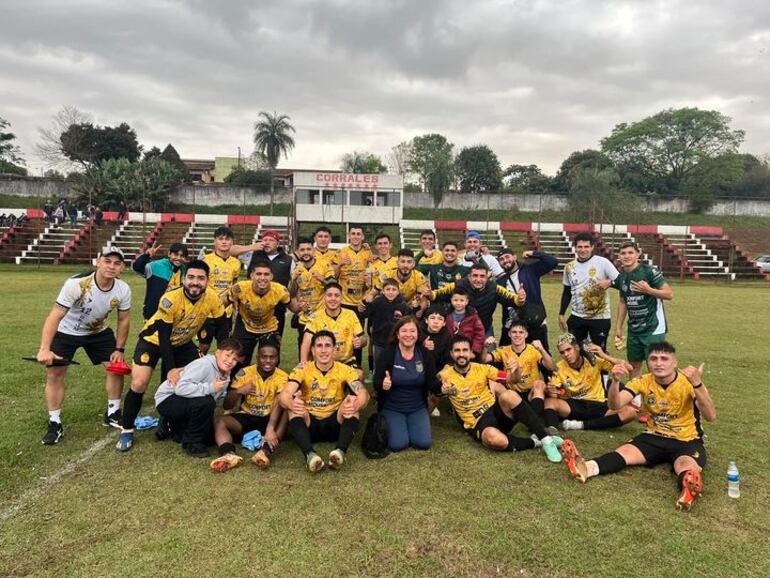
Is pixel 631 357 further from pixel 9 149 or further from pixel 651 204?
pixel 9 149

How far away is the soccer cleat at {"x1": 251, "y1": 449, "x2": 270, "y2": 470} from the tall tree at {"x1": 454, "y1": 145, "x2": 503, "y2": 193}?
5590 centimetres

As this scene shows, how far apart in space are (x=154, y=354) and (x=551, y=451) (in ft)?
13.1

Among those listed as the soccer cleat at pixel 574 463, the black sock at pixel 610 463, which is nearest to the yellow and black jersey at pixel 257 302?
the soccer cleat at pixel 574 463

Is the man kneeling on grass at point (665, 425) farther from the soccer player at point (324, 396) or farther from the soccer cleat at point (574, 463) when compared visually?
the soccer player at point (324, 396)

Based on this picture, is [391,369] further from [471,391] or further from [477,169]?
[477,169]

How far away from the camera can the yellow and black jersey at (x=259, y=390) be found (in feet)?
16.3

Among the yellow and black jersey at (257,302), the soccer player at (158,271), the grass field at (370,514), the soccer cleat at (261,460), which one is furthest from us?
the soccer player at (158,271)

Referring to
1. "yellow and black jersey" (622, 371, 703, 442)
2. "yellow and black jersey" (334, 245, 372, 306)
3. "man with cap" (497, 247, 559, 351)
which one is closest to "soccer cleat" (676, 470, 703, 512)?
"yellow and black jersey" (622, 371, 703, 442)

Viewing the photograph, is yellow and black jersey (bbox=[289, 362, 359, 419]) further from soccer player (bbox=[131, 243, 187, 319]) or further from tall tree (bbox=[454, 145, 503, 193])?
tall tree (bbox=[454, 145, 503, 193])

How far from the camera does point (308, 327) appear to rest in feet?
18.6

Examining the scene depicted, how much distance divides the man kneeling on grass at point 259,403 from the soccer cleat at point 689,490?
3333 millimetres

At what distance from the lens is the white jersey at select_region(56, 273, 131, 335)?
4.86 m

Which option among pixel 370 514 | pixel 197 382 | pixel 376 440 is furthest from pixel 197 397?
pixel 370 514

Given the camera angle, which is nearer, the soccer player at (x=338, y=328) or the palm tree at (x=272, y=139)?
the soccer player at (x=338, y=328)
